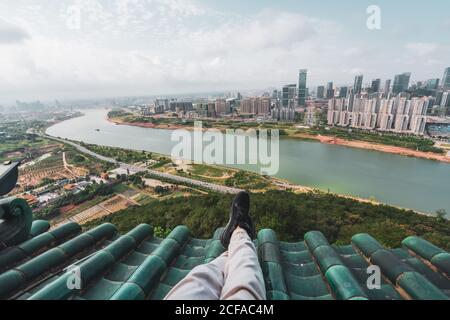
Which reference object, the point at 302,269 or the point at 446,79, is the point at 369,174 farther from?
the point at 446,79

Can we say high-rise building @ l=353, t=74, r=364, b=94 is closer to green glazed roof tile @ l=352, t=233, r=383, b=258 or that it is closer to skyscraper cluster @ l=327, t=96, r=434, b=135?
skyscraper cluster @ l=327, t=96, r=434, b=135

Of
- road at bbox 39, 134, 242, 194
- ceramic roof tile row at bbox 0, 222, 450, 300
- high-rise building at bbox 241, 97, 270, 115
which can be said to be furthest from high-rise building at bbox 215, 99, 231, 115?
ceramic roof tile row at bbox 0, 222, 450, 300

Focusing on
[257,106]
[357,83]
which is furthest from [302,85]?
[257,106]

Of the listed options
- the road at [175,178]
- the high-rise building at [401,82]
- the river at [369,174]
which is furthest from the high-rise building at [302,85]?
the road at [175,178]

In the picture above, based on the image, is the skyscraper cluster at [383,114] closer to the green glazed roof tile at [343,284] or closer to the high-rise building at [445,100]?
the high-rise building at [445,100]

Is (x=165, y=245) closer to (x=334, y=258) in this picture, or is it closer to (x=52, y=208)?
(x=334, y=258)

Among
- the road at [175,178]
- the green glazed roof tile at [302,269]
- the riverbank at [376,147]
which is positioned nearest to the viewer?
the green glazed roof tile at [302,269]
